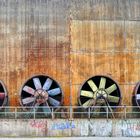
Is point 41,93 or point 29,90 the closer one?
point 41,93

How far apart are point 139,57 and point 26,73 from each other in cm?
593

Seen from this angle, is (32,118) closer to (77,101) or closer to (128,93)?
(77,101)

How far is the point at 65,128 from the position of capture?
2834 centimetres

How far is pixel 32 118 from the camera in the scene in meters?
29.8

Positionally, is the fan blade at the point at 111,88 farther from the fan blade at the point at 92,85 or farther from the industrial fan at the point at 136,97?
the industrial fan at the point at 136,97

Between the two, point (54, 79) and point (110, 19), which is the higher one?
point (110, 19)

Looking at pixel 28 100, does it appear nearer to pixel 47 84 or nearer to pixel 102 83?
pixel 47 84

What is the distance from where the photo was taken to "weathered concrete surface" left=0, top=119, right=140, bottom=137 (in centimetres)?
2817

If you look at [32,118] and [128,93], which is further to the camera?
[128,93]

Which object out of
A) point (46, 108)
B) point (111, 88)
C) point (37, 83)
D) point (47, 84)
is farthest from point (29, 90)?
point (111, 88)

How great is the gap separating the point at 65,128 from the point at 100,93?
10.9 feet

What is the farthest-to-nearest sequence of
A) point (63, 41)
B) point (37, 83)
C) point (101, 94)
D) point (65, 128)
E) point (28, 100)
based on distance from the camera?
point (63, 41), point (37, 83), point (101, 94), point (28, 100), point (65, 128)

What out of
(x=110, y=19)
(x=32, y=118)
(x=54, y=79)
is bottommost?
(x=32, y=118)

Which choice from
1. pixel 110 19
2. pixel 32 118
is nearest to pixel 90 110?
pixel 32 118
